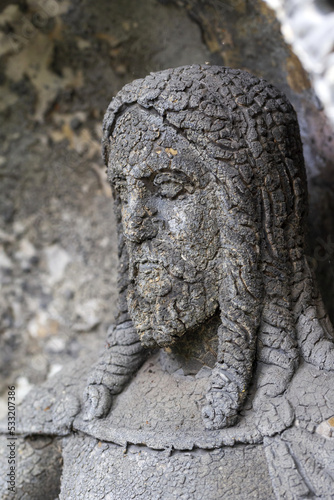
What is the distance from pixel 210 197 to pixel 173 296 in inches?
10.2

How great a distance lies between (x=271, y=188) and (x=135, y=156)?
1.13 feet

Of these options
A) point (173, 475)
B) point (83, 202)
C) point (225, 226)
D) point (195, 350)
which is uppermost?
point (83, 202)

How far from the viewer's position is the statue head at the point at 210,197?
1397mm

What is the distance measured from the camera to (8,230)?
8.42 ft

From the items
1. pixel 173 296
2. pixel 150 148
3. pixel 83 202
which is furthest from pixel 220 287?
pixel 83 202

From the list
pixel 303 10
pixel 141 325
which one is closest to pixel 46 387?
pixel 141 325

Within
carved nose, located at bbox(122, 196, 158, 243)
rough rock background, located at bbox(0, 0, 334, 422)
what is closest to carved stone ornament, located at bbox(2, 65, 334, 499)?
carved nose, located at bbox(122, 196, 158, 243)

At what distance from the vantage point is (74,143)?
8.17 ft

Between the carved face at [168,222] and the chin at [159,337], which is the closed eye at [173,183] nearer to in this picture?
the carved face at [168,222]

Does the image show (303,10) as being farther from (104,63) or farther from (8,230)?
(8,230)

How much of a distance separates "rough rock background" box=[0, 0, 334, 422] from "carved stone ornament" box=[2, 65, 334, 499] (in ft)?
1.67

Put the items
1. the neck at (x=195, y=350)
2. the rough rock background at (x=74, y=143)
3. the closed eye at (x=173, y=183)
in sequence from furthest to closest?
the rough rock background at (x=74, y=143), the neck at (x=195, y=350), the closed eye at (x=173, y=183)

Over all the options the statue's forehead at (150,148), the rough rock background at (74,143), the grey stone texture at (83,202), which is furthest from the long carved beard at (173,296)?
the rough rock background at (74,143)

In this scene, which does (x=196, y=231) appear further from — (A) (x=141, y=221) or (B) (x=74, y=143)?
(B) (x=74, y=143)
